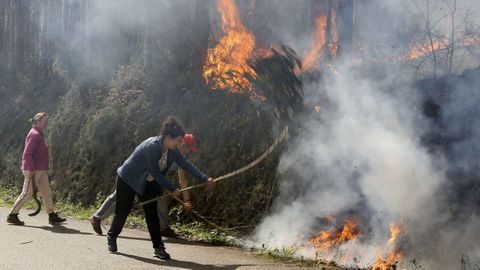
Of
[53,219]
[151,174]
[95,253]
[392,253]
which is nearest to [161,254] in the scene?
[95,253]

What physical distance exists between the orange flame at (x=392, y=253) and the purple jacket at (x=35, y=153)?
5.80 meters

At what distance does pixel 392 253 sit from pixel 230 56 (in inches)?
219

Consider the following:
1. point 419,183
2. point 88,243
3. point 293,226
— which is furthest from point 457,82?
point 88,243

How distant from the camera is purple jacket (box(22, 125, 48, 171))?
27.0ft

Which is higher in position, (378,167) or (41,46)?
(41,46)

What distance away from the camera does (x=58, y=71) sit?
14883 millimetres

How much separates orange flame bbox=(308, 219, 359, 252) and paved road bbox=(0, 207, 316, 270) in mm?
1071

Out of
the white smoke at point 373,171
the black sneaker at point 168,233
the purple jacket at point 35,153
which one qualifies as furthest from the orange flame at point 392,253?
the purple jacket at point 35,153

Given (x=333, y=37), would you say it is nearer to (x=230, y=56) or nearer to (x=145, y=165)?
(x=230, y=56)

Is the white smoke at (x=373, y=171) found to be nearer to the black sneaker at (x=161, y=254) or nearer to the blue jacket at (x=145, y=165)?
the black sneaker at (x=161, y=254)

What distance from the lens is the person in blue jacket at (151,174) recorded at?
5895 millimetres

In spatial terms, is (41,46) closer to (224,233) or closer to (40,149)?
(40,149)

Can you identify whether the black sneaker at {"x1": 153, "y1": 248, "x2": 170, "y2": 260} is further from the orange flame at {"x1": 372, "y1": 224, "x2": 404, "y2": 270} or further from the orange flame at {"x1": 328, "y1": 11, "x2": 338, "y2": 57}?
the orange flame at {"x1": 328, "y1": 11, "x2": 338, "y2": 57}

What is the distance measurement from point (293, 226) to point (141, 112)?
4.92m
